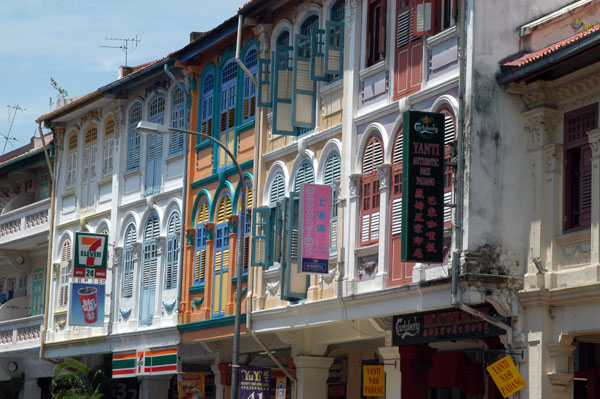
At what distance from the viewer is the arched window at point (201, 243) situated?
94.5 ft

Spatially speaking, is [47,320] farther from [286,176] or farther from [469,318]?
[469,318]

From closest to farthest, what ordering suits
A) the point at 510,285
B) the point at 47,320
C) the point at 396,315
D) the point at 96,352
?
the point at 510,285 → the point at 396,315 → the point at 96,352 → the point at 47,320

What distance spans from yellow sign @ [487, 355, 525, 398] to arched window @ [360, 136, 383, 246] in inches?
148

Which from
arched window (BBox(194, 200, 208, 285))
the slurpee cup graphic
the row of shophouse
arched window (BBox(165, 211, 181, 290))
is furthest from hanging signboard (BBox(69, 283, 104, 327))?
arched window (BBox(194, 200, 208, 285))

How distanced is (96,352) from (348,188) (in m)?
12.5

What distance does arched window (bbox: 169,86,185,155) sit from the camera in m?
30.6

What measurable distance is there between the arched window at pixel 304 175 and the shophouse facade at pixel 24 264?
13.0 metres

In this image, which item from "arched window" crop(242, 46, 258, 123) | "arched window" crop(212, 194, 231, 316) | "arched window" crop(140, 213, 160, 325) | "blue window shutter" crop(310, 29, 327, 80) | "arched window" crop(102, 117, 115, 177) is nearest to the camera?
"blue window shutter" crop(310, 29, 327, 80)

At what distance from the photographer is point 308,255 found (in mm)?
22797

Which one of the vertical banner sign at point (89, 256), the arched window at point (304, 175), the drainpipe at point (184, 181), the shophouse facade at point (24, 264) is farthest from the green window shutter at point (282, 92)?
the shophouse facade at point (24, 264)

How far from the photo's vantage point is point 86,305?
1266 inches

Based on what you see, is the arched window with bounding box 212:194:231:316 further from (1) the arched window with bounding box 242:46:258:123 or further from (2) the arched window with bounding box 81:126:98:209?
(2) the arched window with bounding box 81:126:98:209

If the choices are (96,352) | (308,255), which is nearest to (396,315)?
(308,255)

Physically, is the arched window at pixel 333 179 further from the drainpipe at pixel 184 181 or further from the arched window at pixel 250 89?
the drainpipe at pixel 184 181
